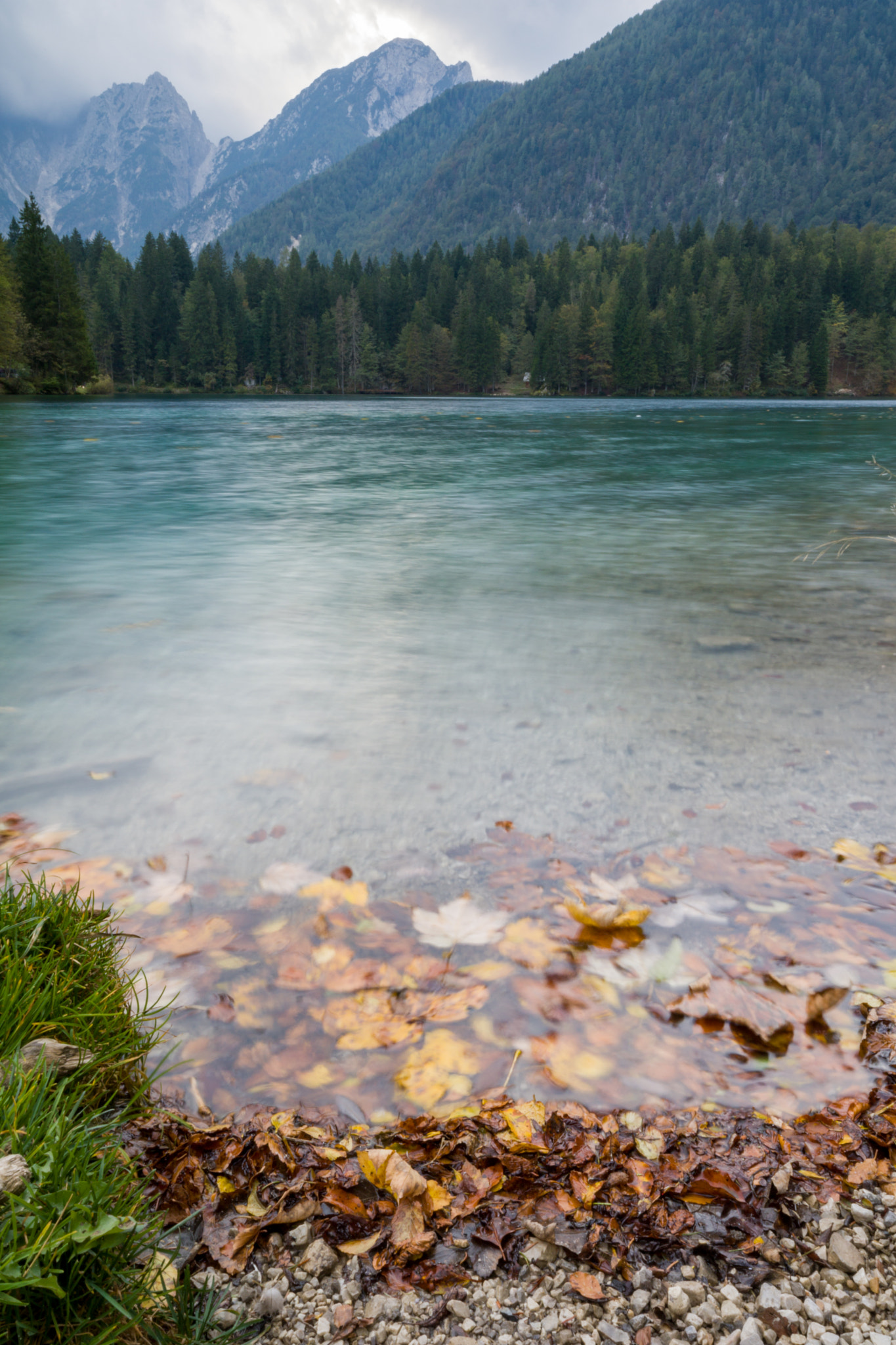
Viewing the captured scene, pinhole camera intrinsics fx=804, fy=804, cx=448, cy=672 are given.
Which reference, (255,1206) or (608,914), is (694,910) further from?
(255,1206)

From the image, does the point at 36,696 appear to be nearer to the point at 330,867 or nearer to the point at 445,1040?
the point at 330,867

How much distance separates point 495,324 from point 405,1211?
135423 millimetres

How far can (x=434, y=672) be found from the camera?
5598 millimetres

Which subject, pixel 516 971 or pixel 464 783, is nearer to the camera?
pixel 516 971

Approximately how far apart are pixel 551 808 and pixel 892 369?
150730 mm

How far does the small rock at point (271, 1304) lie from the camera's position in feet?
5.20

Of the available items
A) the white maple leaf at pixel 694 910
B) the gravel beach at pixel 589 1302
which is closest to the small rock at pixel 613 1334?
the gravel beach at pixel 589 1302

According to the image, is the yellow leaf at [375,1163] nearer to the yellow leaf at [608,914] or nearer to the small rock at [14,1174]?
the small rock at [14,1174]

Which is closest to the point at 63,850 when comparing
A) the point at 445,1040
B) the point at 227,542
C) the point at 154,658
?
the point at 445,1040

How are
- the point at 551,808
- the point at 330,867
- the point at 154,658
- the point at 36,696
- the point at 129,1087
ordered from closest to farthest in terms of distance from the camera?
the point at 129,1087 → the point at 330,867 → the point at 551,808 → the point at 36,696 → the point at 154,658

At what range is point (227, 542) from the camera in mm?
11570

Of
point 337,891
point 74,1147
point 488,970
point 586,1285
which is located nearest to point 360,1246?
point 586,1285

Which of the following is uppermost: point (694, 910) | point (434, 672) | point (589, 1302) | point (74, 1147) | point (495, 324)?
point (495, 324)

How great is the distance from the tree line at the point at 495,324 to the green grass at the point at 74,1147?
122889 millimetres
